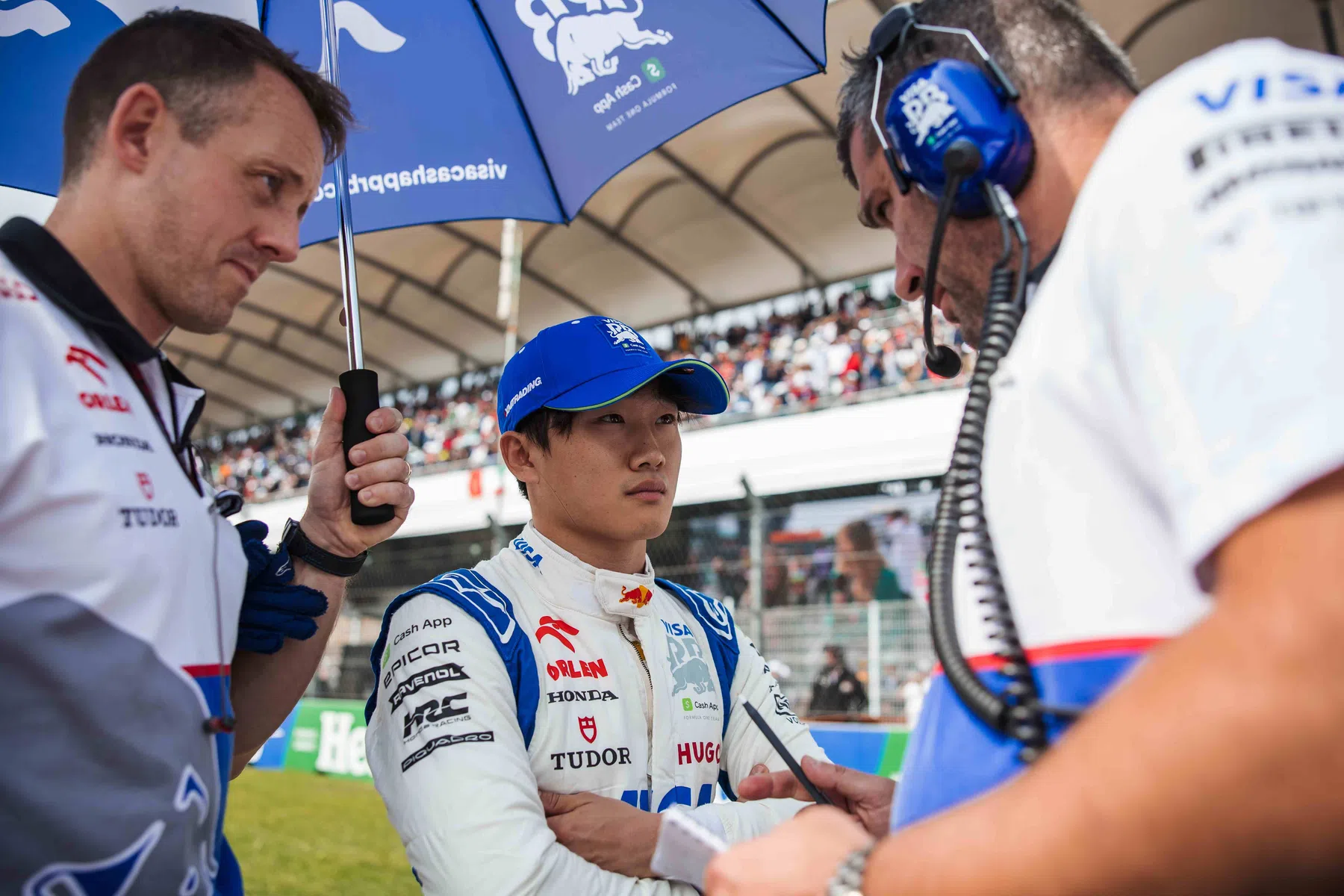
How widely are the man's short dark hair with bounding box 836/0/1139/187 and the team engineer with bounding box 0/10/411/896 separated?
3.38 ft

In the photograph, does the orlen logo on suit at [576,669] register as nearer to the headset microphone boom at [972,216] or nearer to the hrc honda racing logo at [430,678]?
the hrc honda racing logo at [430,678]

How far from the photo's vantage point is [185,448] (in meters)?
1.58

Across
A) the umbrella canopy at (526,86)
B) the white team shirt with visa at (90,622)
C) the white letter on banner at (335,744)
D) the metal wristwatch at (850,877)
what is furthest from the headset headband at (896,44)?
the white letter on banner at (335,744)

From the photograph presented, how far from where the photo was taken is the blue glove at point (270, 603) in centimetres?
171

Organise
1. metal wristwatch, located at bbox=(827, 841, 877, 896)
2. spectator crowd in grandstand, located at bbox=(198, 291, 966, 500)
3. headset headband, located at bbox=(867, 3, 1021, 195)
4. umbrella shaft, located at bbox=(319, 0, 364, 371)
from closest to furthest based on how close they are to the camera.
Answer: metal wristwatch, located at bbox=(827, 841, 877, 896) < headset headband, located at bbox=(867, 3, 1021, 195) < umbrella shaft, located at bbox=(319, 0, 364, 371) < spectator crowd in grandstand, located at bbox=(198, 291, 966, 500)

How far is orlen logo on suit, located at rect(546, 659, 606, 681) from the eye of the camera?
6.62ft

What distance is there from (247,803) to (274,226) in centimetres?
873

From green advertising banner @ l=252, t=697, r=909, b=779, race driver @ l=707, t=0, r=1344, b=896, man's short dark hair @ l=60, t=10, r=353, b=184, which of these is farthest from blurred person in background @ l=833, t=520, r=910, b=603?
race driver @ l=707, t=0, r=1344, b=896

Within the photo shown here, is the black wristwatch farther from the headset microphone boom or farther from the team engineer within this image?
the headset microphone boom

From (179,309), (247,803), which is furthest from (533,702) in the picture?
(247,803)

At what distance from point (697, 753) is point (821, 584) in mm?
9108

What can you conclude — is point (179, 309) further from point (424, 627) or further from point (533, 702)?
point (533, 702)

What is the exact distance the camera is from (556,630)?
2096 millimetres

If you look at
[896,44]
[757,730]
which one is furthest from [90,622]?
[757,730]
